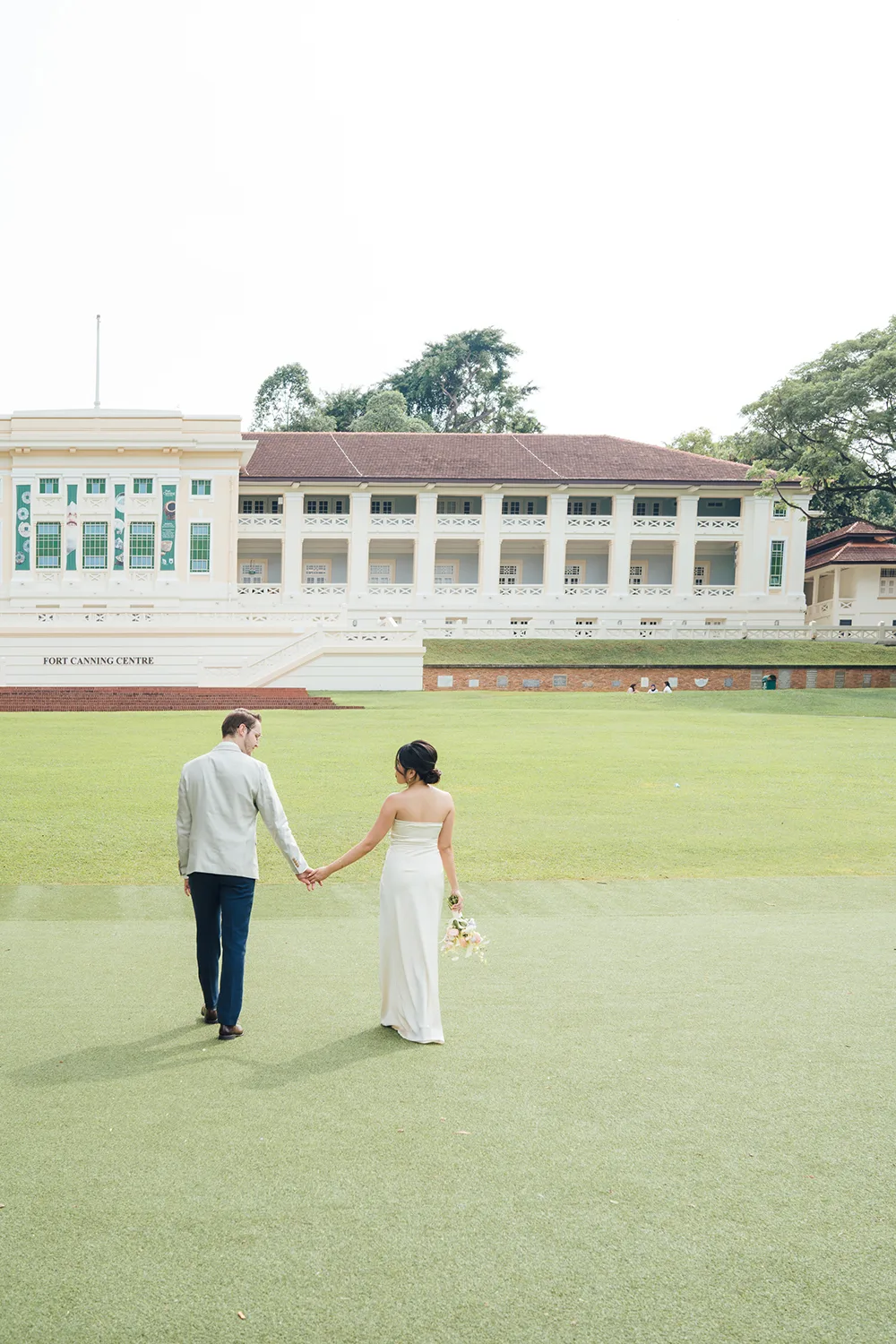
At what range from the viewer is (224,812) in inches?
202

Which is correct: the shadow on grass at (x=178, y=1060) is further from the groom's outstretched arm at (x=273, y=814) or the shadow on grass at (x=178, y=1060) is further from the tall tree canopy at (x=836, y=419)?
the tall tree canopy at (x=836, y=419)

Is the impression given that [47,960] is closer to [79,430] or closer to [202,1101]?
[202,1101]

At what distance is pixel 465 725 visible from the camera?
70.6 feet

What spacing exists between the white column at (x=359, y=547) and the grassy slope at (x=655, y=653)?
958 centimetres

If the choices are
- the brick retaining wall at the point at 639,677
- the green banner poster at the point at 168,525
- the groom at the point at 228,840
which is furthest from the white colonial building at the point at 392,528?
the groom at the point at 228,840

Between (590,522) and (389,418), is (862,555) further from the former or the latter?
(389,418)

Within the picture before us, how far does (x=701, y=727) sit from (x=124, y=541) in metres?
30.0

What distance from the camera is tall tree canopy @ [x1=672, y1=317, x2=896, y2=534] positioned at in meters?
37.6

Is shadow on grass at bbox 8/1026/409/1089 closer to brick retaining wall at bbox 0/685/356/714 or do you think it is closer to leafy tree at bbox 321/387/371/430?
brick retaining wall at bbox 0/685/356/714

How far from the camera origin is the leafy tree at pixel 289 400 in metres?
65.8

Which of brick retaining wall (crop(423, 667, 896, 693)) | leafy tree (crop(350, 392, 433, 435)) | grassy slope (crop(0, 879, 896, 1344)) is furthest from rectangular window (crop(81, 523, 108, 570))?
grassy slope (crop(0, 879, 896, 1344))

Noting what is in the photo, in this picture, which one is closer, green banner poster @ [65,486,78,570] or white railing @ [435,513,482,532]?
green banner poster @ [65,486,78,570]

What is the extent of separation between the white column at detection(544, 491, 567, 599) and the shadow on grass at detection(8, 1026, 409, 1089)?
42.3 meters

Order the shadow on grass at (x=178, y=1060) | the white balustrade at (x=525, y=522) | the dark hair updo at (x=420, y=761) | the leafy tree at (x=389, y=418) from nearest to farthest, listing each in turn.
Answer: the shadow on grass at (x=178, y=1060) → the dark hair updo at (x=420, y=761) → the white balustrade at (x=525, y=522) → the leafy tree at (x=389, y=418)
